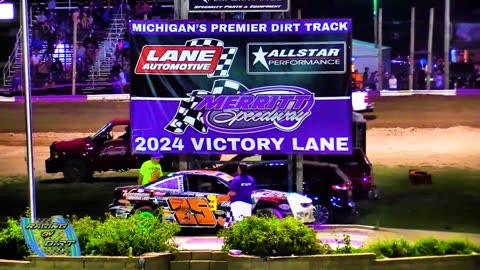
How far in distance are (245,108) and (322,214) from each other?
9.43 ft

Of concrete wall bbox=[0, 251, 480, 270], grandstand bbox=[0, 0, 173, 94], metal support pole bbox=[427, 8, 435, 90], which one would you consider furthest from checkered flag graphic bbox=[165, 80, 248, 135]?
metal support pole bbox=[427, 8, 435, 90]

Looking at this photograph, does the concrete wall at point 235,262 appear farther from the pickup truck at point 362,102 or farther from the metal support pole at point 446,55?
the metal support pole at point 446,55

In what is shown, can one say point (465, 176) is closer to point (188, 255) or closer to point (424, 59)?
point (424, 59)

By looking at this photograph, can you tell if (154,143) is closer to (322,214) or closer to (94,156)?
(322,214)

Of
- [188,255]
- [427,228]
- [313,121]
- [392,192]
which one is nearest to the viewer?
[188,255]

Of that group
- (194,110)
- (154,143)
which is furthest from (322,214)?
(154,143)

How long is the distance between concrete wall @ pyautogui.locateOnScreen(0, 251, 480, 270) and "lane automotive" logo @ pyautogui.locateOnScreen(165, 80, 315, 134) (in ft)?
15.8

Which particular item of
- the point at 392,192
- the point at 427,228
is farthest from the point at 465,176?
the point at 427,228

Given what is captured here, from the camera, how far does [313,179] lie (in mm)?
15391

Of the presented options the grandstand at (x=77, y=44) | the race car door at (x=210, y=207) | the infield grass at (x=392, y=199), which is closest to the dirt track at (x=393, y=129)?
the infield grass at (x=392, y=199)

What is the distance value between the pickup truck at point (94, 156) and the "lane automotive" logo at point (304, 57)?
24.6ft

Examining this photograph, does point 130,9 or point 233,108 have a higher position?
point 130,9

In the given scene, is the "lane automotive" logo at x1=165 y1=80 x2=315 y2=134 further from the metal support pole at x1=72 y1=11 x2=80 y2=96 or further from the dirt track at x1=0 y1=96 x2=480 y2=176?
the metal support pole at x1=72 y1=11 x2=80 y2=96

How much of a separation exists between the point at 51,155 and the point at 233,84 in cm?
846
